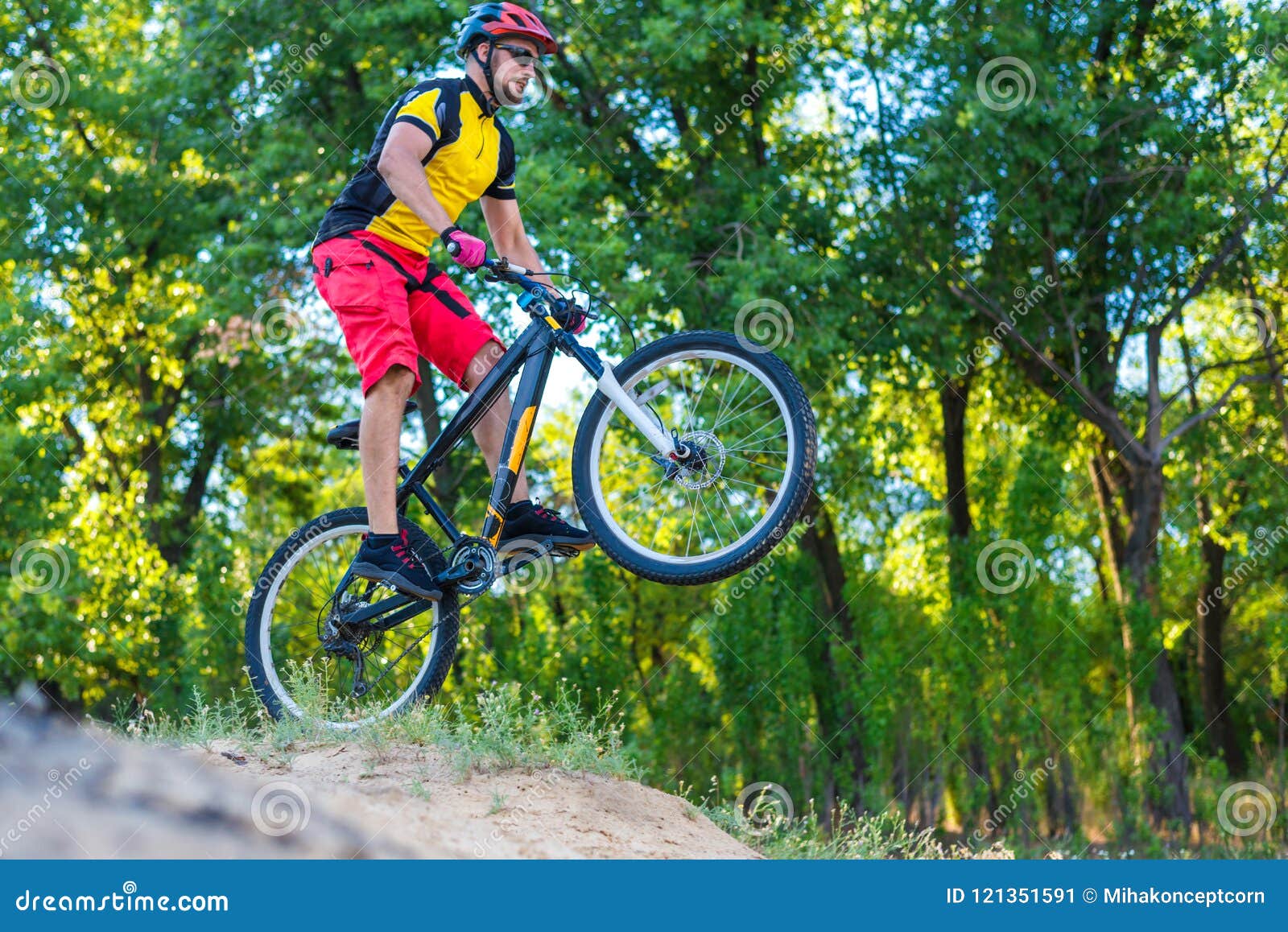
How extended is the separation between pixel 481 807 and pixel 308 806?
2.34ft

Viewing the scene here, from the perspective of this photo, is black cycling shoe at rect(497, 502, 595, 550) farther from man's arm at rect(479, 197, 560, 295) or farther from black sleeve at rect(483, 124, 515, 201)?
black sleeve at rect(483, 124, 515, 201)

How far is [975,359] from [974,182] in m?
1.69

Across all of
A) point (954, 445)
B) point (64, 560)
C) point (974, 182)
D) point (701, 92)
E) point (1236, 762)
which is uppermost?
point (701, 92)

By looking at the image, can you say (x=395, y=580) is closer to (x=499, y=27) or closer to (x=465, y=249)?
(x=465, y=249)

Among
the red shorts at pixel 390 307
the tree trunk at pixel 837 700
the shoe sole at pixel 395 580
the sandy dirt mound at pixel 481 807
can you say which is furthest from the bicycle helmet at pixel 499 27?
the tree trunk at pixel 837 700

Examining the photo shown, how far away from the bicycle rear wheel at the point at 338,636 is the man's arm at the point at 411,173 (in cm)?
112

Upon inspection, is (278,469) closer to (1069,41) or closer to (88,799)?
(1069,41)

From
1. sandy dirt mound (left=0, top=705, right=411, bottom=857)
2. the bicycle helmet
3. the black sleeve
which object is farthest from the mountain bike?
sandy dirt mound (left=0, top=705, right=411, bottom=857)

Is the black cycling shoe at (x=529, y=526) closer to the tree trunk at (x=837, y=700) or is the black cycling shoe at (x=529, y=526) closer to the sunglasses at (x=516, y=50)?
the sunglasses at (x=516, y=50)

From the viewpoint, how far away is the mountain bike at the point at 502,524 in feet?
13.9

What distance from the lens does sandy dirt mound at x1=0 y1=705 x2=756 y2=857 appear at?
303cm

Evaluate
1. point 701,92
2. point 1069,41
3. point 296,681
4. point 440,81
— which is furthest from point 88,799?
point 1069,41

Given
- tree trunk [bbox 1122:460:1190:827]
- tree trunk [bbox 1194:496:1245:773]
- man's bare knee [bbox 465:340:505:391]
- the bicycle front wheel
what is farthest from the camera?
tree trunk [bbox 1194:496:1245:773]

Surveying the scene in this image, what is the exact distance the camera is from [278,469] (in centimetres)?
1634
